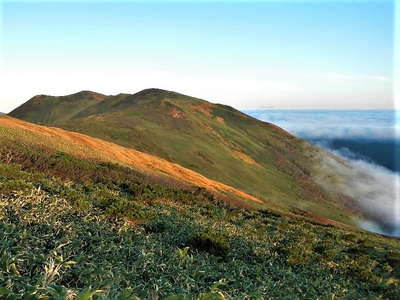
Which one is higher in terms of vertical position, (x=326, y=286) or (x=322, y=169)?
(x=326, y=286)

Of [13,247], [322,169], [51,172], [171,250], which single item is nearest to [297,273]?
[171,250]

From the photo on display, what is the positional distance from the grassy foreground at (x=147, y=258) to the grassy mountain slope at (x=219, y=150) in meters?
62.2

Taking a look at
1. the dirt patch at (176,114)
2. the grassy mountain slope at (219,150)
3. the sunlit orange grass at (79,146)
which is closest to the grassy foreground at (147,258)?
the sunlit orange grass at (79,146)

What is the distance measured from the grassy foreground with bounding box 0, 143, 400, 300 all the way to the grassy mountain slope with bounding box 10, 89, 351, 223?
204 ft

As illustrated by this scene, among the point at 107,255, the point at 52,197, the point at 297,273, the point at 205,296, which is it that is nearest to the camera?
the point at 205,296

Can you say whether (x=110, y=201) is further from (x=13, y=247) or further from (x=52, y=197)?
(x=13, y=247)

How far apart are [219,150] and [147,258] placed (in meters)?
136

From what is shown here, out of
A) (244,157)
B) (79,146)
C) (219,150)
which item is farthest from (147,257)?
(244,157)

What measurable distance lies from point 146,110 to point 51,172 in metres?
156

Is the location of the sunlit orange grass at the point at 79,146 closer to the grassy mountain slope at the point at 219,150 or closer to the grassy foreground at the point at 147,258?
the grassy foreground at the point at 147,258

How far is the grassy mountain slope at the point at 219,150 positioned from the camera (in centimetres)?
10950

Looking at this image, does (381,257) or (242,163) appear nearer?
(381,257)

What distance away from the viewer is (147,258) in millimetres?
10133

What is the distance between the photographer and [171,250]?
39.9 ft
